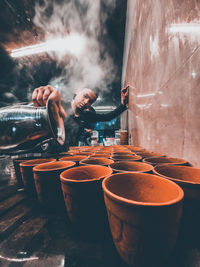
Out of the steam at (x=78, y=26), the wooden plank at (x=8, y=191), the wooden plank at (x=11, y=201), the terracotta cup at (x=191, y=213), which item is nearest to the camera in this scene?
the terracotta cup at (x=191, y=213)

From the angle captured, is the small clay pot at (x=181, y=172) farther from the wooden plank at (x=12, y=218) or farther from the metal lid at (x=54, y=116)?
the metal lid at (x=54, y=116)

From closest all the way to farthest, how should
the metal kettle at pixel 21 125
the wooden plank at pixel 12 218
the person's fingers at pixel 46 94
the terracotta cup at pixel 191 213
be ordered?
the terracotta cup at pixel 191 213 < the wooden plank at pixel 12 218 < the metal kettle at pixel 21 125 < the person's fingers at pixel 46 94

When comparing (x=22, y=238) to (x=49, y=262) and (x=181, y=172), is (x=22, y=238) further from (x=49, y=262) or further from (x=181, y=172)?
(x=181, y=172)

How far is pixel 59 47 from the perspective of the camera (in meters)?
3.29

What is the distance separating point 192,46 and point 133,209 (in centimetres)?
95

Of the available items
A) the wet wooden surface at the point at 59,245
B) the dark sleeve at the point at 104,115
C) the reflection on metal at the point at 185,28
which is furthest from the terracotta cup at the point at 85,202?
the dark sleeve at the point at 104,115

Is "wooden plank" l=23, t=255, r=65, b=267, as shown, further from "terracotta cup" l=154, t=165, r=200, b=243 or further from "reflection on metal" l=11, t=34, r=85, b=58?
"reflection on metal" l=11, t=34, r=85, b=58

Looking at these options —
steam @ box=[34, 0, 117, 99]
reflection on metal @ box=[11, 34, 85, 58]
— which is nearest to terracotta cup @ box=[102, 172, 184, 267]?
steam @ box=[34, 0, 117, 99]

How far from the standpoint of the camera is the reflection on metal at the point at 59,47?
2611 mm

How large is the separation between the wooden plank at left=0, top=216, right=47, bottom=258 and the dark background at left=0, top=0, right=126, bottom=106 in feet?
9.99

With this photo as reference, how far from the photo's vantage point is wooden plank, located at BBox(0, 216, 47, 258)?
38cm

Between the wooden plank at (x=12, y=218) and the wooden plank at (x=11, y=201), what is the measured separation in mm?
36

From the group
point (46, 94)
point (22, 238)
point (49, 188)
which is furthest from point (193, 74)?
point (46, 94)

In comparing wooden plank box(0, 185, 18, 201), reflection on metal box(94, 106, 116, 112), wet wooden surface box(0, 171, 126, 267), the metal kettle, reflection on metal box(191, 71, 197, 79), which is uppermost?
reflection on metal box(94, 106, 116, 112)
